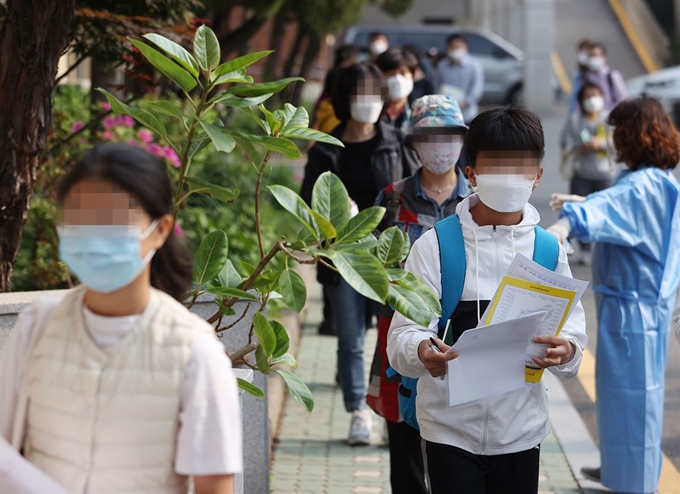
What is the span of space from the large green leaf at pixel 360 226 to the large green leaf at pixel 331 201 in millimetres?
17

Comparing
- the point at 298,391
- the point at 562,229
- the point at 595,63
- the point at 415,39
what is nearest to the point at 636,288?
the point at 562,229

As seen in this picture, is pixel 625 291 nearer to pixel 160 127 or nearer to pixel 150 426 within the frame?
pixel 160 127

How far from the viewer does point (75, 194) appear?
2.17m

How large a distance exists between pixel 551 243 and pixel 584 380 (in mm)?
4240

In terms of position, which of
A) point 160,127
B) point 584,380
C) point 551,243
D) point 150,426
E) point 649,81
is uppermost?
point 649,81

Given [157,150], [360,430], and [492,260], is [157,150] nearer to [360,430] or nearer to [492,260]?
[360,430]

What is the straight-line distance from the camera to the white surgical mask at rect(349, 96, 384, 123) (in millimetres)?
5926

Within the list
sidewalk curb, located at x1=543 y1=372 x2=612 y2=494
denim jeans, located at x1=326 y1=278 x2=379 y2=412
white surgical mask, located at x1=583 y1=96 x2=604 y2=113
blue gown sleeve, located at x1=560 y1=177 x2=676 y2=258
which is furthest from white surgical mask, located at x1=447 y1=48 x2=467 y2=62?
blue gown sleeve, located at x1=560 y1=177 x2=676 y2=258

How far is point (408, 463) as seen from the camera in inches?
175

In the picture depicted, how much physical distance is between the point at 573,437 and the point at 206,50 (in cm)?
382

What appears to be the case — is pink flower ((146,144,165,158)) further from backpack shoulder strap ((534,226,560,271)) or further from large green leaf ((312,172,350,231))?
large green leaf ((312,172,350,231))

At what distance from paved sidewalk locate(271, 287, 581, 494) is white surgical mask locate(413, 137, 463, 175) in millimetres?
1610

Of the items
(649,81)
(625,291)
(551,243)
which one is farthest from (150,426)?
(649,81)

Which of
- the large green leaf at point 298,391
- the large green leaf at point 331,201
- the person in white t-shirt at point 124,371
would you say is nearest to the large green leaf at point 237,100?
the large green leaf at point 331,201
